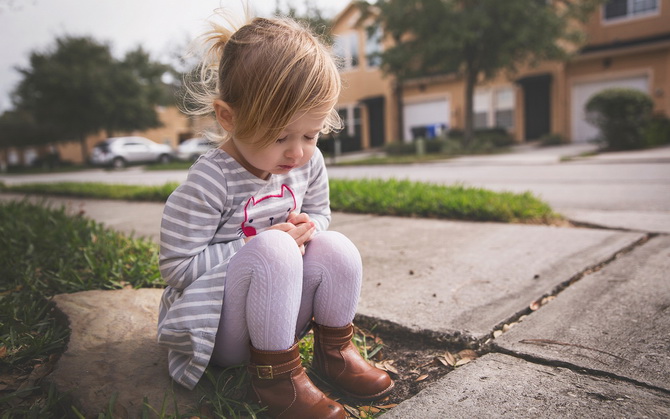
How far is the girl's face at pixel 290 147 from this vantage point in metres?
1.24

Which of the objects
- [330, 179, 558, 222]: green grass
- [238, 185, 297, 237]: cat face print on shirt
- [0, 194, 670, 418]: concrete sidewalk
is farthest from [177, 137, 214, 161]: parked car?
[238, 185, 297, 237]: cat face print on shirt

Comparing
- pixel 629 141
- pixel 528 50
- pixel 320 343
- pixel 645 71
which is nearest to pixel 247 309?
pixel 320 343

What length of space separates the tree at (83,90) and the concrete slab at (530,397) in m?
27.0

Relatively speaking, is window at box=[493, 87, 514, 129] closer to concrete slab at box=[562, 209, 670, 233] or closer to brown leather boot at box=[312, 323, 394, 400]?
concrete slab at box=[562, 209, 670, 233]

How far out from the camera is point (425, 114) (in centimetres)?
2106

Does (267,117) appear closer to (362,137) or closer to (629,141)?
(629,141)

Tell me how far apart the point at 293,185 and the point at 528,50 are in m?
15.5

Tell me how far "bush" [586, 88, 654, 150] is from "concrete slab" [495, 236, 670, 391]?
35.3 ft

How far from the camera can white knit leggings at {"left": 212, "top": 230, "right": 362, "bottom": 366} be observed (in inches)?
46.0

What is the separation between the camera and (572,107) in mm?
17469

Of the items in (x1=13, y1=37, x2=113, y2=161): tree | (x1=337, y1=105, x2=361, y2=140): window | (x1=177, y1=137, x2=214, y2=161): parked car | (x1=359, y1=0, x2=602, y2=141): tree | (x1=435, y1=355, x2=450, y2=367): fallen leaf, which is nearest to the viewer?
(x1=435, y1=355, x2=450, y2=367): fallen leaf

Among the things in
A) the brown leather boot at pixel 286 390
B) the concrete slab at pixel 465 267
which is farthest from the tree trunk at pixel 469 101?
the brown leather boot at pixel 286 390

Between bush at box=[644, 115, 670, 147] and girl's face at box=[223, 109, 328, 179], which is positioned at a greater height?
bush at box=[644, 115, 670, 147]

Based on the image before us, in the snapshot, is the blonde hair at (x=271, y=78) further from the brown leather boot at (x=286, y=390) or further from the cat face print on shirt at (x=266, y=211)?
the brown leather boot at (x=286, y=390)
